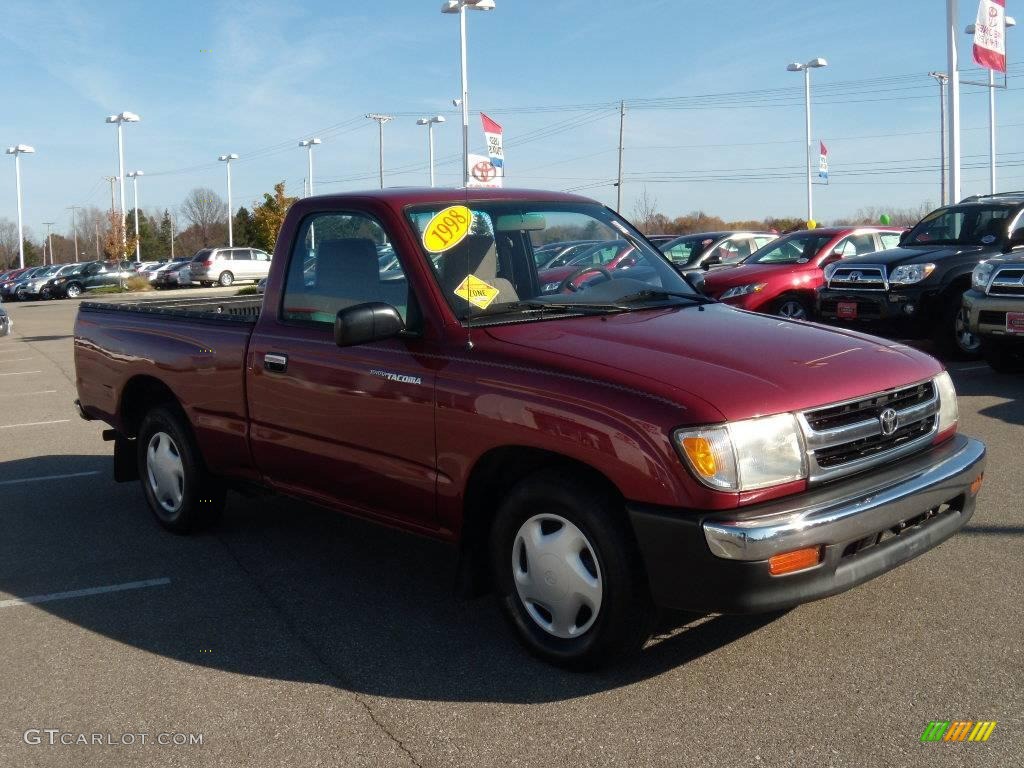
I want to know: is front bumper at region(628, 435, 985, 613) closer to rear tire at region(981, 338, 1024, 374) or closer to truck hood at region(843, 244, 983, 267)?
rear tire at region(981, 338, 1024, 374)

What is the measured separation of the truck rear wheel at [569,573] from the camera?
3729 mm

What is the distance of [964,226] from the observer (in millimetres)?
13078

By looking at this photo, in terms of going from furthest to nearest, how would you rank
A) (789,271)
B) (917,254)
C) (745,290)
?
1. (789,271)
2. (745,290)
3. (917,254)

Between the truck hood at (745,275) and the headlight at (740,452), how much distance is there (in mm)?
10875

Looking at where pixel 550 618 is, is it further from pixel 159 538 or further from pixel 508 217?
pixel 159 538

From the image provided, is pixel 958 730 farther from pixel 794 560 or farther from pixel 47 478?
pixel 47 478

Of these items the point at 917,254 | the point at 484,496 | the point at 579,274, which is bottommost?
the point at 484,496

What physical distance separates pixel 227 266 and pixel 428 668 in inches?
1782

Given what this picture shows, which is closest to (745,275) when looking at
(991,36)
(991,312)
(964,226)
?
(964,226)

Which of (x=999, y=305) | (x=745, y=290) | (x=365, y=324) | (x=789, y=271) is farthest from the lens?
(x=789, y=271)

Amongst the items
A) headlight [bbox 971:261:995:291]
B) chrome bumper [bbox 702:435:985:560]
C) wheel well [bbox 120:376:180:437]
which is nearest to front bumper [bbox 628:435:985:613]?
chrome bumper [bbox 702:435:985:560]

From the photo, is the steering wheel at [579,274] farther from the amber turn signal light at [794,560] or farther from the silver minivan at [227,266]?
the silver minivan at [227,266]

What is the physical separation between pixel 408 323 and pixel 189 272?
46.6m

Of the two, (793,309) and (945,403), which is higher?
(793,309)
